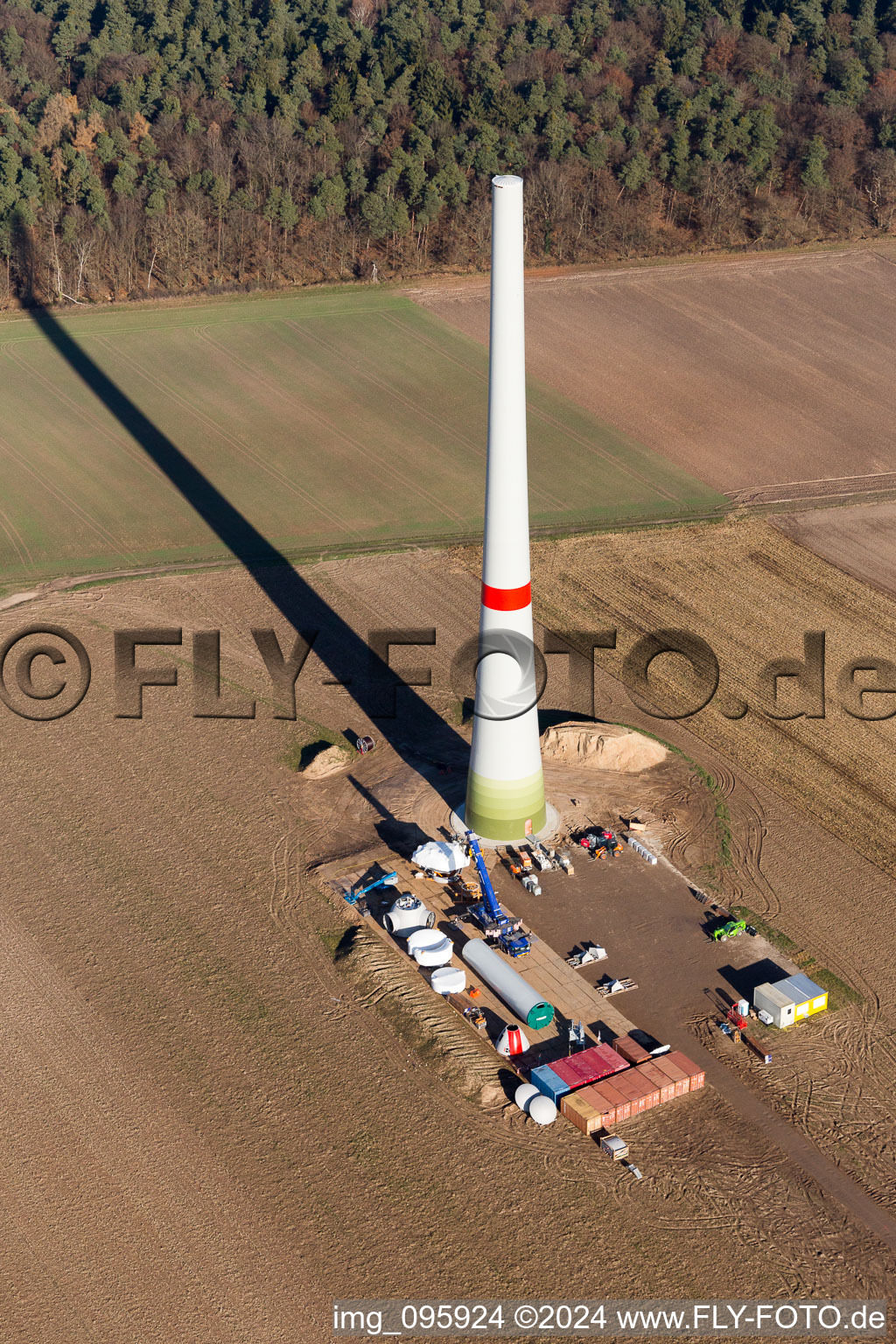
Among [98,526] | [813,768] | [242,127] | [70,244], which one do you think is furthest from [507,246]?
[242,127]

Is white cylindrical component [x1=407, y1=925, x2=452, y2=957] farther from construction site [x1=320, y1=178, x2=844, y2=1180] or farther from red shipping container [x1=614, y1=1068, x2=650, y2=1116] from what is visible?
red shipping container [x1=614, y1=1068, x2=650, y2=1116]

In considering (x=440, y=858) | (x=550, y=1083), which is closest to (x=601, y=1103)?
(x=550, y=1083)

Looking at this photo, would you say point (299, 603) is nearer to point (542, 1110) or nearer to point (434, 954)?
point (434, 954)

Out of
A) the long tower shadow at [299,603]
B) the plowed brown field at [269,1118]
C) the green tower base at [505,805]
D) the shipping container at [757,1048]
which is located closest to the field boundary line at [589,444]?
the long tower shadow at [299,603]

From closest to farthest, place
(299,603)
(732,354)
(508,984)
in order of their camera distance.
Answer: (508,984) < (299,603) < (732,354)

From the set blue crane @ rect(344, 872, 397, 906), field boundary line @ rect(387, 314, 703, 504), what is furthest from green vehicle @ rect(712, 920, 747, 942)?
field boundary line @ rect(387, 314, 703, 504)
